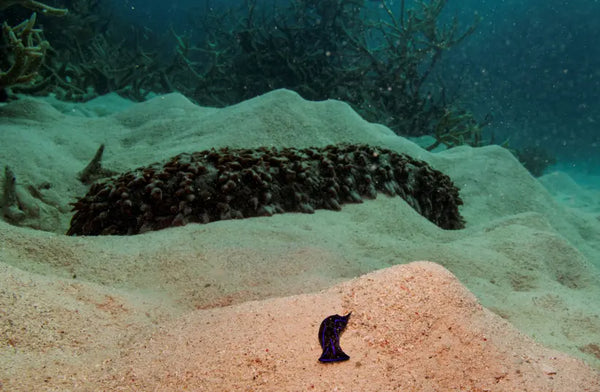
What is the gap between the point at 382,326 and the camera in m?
1.63

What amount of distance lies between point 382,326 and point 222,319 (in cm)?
74

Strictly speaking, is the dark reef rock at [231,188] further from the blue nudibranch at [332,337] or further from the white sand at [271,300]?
the blue nudibranch at [332,337]

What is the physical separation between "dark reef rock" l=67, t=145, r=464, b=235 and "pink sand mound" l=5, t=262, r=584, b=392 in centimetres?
171

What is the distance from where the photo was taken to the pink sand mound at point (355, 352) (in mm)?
1377

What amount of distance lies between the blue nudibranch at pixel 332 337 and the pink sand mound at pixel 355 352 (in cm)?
3

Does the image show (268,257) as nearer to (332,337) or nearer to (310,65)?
(332,337)

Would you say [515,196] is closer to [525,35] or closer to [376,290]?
[376,290]

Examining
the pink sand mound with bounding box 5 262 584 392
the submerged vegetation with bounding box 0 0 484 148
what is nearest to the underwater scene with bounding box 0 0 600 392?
the pink sand mound with bounding box 5 262 584 392

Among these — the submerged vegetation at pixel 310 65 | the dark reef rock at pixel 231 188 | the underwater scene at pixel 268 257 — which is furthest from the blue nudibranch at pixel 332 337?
the submerged vegetation at pixel 310 65

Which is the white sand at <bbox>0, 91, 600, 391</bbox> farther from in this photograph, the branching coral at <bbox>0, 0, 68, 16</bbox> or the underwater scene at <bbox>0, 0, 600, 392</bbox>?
the branching coral at <bbox>0, 0, 68, 16</bbox>

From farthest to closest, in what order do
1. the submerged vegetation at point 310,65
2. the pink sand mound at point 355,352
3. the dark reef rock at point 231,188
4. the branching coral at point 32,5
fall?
the submerged vegetation at point 310,65
the branching coral at point 32,5
the dark reef rock at point 231,188
the pink sand mound at point 355,352

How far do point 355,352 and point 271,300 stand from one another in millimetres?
552

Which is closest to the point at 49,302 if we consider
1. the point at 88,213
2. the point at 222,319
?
the point at 222,319

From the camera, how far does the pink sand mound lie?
54.2 inches
